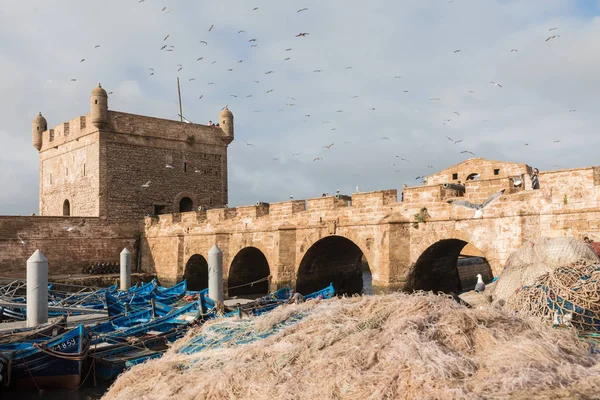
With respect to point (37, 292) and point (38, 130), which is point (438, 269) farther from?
point (38, 130)

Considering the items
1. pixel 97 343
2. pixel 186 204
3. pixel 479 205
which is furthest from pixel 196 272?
pixel 479 205

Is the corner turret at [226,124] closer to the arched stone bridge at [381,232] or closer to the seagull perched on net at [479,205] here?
the arched stone bridge at [381,232]

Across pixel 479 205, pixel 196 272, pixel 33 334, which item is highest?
pixel 479 205

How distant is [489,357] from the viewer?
4562 millimetres

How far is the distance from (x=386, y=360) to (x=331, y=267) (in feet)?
49.1

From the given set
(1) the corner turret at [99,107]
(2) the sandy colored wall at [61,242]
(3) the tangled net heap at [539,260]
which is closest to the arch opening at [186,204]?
(2) the sandy colored wall at [61,242]

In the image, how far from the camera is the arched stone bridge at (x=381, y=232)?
11.8 meters

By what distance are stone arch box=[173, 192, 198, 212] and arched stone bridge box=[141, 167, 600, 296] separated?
4.68m

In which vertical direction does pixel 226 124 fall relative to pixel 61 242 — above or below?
above

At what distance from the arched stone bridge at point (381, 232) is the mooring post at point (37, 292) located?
7.32 m

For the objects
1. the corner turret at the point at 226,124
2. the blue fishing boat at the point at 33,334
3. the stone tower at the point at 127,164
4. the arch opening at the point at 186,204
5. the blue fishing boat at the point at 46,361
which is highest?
the corner turret at the point at 226,124

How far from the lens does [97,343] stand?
469 inches

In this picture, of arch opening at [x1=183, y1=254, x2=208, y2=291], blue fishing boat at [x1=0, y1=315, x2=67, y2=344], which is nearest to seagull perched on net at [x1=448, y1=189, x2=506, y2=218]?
blue fishing boat at [x1=0, y1=315, x2=67, y2=344]

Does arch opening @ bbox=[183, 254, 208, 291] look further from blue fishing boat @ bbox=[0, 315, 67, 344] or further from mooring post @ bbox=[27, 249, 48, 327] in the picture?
blue fishing boat @ bbox=[0, 315, 67, 344]
